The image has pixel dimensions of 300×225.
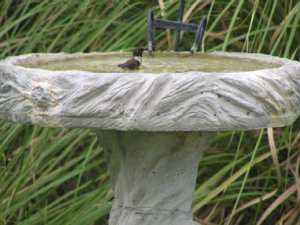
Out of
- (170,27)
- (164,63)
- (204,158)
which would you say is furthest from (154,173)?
(204,158)

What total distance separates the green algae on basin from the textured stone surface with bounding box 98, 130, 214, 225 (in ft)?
0.51

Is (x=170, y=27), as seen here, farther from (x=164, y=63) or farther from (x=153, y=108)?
(x=153, y=108)

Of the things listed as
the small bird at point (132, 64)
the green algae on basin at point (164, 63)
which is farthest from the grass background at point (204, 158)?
the small bird at point (132, 64)

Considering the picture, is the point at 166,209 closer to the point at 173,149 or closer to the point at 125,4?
the point at 173,149

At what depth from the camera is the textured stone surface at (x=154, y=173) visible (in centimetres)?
202

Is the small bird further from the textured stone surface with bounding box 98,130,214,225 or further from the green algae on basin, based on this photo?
the textured stone surface with bounding box 98,130,214,225

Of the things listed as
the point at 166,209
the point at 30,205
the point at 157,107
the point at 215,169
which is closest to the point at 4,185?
the point at 30,205

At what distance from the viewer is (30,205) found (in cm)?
302

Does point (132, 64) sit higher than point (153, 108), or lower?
higher

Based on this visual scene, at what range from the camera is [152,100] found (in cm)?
173

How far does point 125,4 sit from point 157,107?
4.46 ft

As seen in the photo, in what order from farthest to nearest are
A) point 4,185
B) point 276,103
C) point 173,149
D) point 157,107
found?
point 4,185 → point 173,149 → point 276,103 → point 157,107

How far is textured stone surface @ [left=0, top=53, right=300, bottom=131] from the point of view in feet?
5.68

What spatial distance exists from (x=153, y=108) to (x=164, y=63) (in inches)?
14.9
